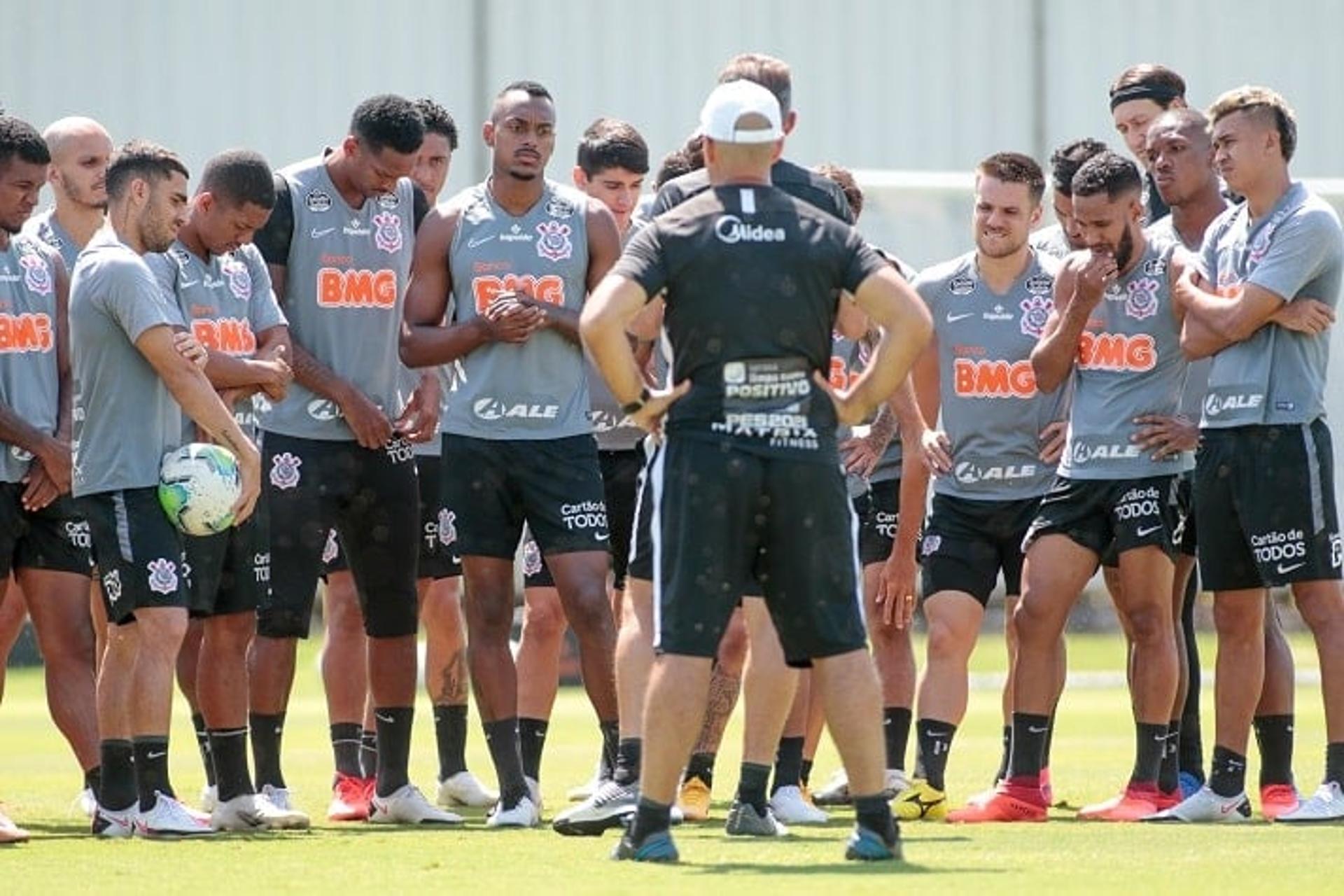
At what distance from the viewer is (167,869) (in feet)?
30.2

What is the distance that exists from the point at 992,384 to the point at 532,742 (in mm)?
2417

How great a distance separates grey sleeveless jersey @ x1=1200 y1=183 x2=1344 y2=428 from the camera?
36.3ft

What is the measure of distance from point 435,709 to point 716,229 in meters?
4.15

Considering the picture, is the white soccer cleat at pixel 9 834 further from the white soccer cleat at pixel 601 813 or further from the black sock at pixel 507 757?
the white soccer cleat at pixel 601 813

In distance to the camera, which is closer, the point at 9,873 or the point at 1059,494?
the point at 9,873

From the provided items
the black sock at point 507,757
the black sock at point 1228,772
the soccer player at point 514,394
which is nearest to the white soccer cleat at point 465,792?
the soccer player at point 514,394

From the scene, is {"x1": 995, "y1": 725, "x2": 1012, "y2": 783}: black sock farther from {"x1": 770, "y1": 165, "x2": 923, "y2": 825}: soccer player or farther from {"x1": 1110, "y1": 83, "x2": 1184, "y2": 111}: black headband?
{"x1": 1110, "y1": 83, "x2": 1184, "y2": 111}: black headband

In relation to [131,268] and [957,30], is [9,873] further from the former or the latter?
Answer: [957,30]

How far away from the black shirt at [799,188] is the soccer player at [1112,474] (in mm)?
1597

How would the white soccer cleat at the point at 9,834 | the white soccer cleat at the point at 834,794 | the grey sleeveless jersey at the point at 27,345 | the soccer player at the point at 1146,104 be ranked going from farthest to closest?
the soccer player at the point at 1146,104 → the white soccer cleat at the point at 834,794 → the grey sleeveless jersey at the point at 27,345 → the white soccer cleat at the point at 9,834

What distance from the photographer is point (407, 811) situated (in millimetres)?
11484

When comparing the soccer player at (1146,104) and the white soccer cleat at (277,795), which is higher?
the soccer player at (1146,104)

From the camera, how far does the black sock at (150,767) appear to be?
10.4 metres

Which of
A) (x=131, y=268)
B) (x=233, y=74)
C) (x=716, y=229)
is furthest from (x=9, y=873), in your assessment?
(x=233, y=74)
